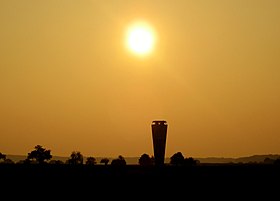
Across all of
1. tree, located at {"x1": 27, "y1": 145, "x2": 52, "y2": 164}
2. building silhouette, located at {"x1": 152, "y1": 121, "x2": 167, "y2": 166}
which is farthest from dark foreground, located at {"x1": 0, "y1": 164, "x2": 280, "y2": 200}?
tree, located at {"x1": 27, "y1": 145, "x2": 52, "y2": 164}

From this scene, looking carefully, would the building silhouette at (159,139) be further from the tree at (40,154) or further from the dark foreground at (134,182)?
the tree at (40,154)

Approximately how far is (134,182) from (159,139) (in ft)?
42.4

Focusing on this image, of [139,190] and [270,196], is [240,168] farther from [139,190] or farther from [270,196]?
[139,190]

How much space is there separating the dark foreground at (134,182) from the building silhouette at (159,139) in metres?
9.23

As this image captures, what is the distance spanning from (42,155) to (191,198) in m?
77.2

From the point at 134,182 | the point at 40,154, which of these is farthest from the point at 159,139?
the point at 40,154

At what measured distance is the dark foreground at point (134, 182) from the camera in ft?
76.5

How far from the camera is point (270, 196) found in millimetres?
23453

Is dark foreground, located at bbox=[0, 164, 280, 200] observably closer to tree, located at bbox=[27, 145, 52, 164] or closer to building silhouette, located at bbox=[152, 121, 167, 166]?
building silhouette, located at bbox=[152, 121, 167, 166]

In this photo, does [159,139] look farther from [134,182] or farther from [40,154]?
[40,154]

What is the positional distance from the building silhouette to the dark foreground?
9.23 metres

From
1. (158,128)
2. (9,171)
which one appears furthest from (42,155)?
(9,171)

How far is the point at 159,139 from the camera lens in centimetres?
3747

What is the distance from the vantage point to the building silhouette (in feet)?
119
